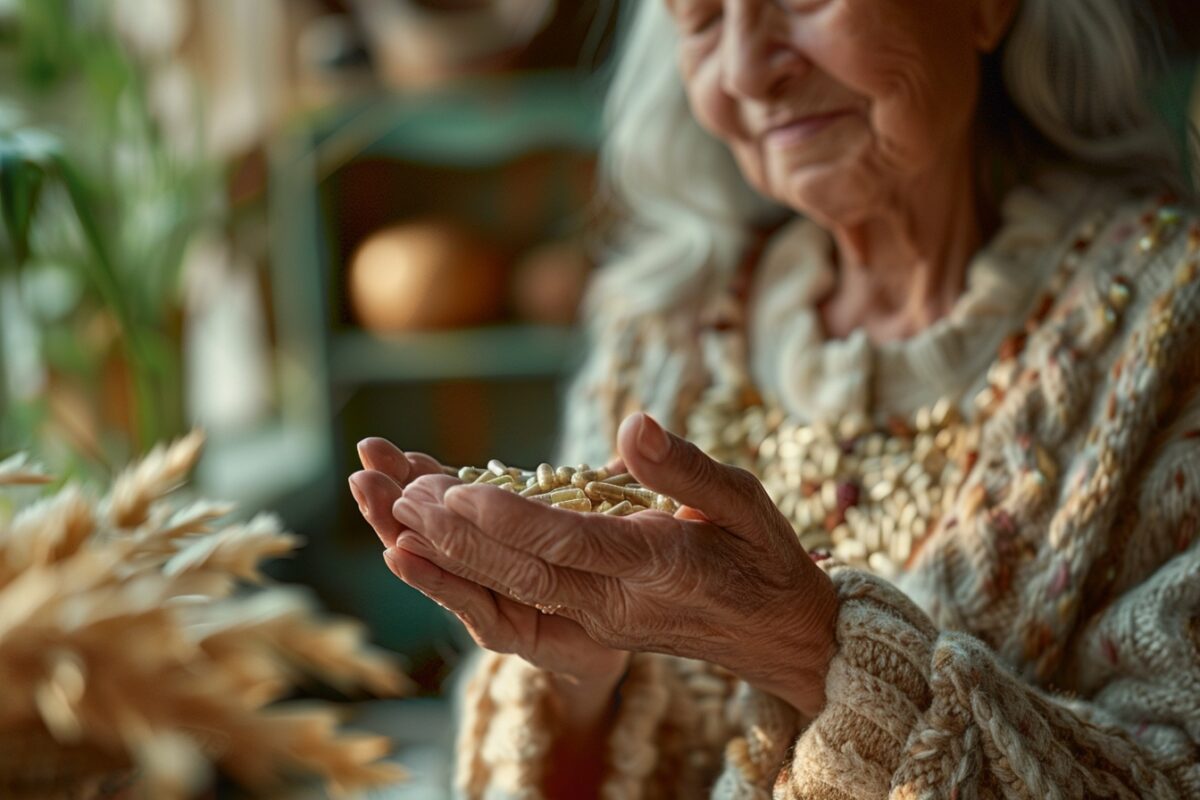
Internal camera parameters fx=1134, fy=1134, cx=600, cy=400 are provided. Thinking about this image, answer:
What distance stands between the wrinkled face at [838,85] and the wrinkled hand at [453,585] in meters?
0.44

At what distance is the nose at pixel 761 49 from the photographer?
0.96m

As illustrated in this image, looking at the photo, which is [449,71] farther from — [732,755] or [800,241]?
[732,755]

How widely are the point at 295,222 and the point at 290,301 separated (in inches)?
6.7

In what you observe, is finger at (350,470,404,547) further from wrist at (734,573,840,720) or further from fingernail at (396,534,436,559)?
wrist at (734,573,840,720)

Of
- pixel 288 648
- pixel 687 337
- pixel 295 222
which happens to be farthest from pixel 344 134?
pixel 288 648

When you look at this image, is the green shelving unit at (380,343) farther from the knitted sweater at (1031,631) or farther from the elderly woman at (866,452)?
the knitted sweater at (1031,631)

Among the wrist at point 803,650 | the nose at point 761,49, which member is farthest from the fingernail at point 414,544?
the nose at point 761,49

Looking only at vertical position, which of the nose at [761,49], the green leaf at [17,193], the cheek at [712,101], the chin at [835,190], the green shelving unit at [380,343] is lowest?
the green shelving unit at [380,343]

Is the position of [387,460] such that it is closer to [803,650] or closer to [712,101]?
[803,650]

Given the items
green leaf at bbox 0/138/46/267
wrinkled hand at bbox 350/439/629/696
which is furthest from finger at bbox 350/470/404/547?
green leaf at bbox 0/138/46/267

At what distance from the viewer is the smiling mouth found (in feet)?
3.19

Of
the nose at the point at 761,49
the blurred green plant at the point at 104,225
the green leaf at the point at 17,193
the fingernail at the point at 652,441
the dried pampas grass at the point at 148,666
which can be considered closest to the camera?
the dried pampas grass at the point at 148,666

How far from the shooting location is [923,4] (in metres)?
0.95

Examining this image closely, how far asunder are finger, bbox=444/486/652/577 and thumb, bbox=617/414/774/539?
0.12ft
